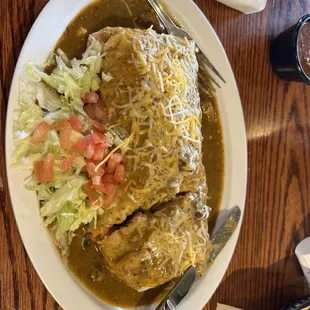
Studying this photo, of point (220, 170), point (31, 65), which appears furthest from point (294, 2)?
point (31, 65)

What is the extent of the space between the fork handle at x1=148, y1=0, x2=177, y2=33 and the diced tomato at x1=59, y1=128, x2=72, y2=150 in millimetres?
949

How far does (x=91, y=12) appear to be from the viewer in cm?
244

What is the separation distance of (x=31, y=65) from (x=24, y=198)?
62 cm

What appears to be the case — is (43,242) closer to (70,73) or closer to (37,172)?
(37,172)

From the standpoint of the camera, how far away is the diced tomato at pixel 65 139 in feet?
6.82

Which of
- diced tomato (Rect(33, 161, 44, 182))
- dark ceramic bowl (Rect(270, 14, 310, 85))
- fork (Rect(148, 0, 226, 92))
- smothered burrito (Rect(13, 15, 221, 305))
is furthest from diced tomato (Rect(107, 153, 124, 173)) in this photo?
dark ceramic bowl (Rect(270, 14, 310, 85))

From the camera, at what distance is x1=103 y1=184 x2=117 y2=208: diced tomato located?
2.16 m

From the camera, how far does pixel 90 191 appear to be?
7.11ft

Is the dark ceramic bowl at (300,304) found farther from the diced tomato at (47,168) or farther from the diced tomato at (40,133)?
the diced tomato at (40,133)

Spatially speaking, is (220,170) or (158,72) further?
(220,170)

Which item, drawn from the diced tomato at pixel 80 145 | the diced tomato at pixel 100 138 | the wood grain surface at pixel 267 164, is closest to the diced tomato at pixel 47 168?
the diced tomato at pixel 80 145

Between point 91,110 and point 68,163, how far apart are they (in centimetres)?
33

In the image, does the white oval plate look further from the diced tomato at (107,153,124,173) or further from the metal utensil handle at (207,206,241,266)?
the diced tomato at (107,153,124,173)

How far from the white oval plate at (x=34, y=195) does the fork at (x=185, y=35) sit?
4 centimetres
